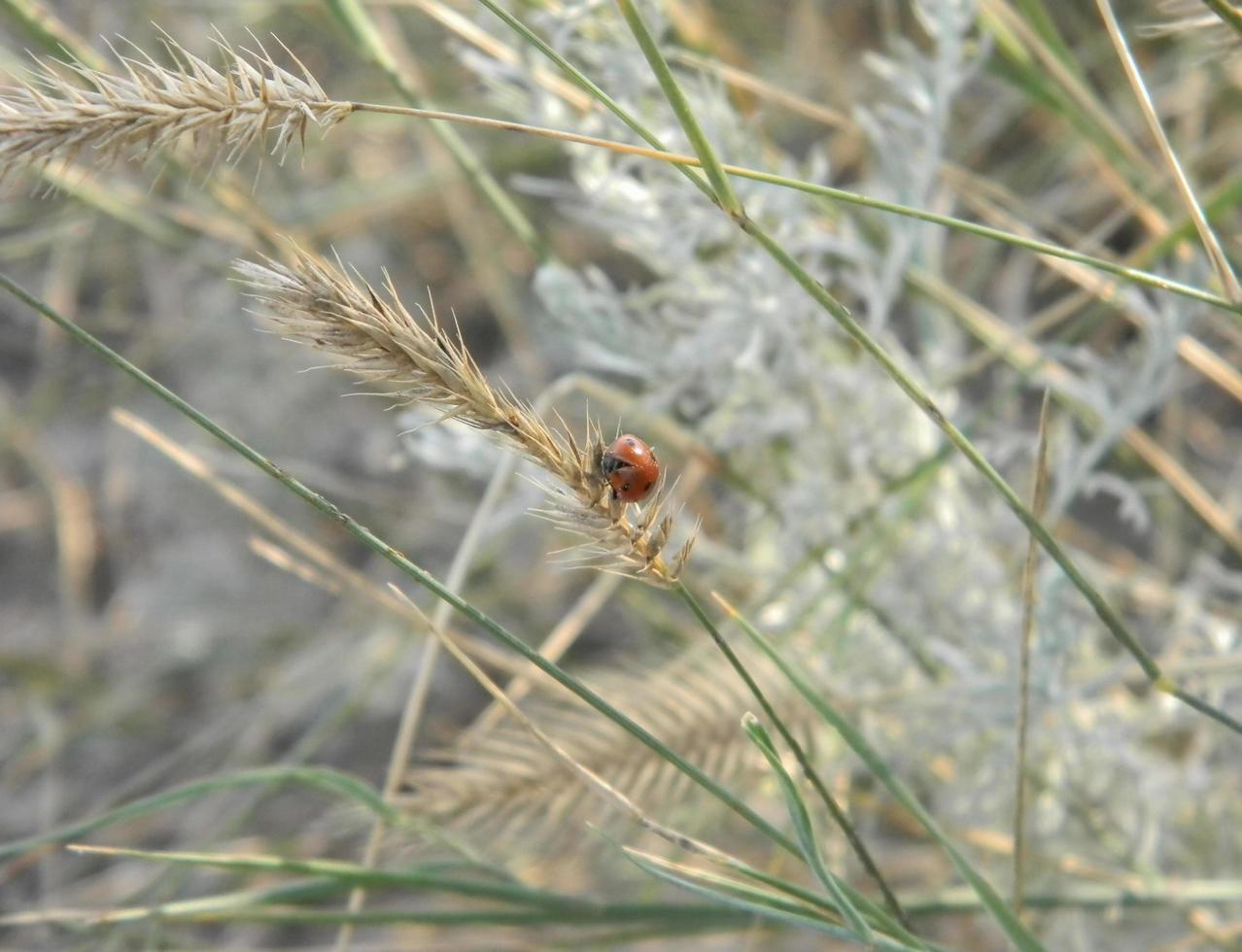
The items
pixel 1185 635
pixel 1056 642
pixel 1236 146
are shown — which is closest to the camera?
pixel 1056 642

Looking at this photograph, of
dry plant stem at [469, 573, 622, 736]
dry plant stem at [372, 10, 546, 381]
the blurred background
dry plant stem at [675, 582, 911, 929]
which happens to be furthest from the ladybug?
dry plant stem at [372, 10, 546, 381]

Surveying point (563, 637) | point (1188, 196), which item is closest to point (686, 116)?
point (1188, 196)

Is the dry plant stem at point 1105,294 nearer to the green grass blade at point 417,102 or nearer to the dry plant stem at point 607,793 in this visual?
the green grass blade at point 417,102

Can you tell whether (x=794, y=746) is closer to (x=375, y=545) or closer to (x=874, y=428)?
(x=375, y=545)

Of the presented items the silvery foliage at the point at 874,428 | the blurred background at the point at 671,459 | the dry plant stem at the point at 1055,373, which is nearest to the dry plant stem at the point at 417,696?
the blurred background at the point at 671,459

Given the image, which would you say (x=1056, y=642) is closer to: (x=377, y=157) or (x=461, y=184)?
(x=461, y=184)

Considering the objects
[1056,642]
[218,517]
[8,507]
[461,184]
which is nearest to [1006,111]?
[461,184]
